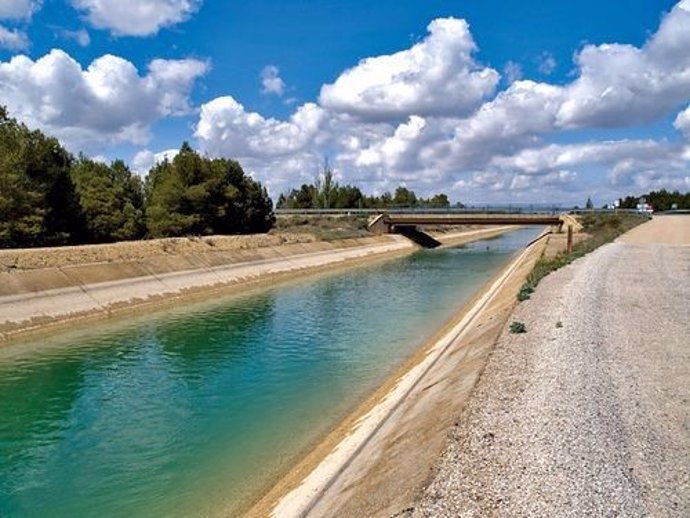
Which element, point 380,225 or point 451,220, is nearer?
point 451,220

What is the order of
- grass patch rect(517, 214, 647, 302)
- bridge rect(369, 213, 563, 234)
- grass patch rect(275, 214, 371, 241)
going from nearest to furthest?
grass patch rect(517, 214, 647, 302)
grass patch rect(275, 214, 371, 241)
bridge rect(369, 213, 563, 234)

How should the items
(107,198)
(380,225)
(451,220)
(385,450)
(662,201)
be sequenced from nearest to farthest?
(385,450) < (107,198) < (451,220) < (380,225) < (662,201)

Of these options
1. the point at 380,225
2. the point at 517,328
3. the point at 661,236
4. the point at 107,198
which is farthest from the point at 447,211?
the point at 517,328

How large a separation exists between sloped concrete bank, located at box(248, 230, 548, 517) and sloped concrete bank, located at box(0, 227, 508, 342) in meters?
20.9

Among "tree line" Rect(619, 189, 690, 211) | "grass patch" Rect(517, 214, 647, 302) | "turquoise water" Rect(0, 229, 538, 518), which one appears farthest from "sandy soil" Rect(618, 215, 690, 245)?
"tree line" Rect(619, 189, 690, 211)

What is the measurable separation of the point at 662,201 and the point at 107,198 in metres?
160

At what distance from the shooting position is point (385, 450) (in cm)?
1120

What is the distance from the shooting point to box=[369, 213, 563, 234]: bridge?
90188 millimetres

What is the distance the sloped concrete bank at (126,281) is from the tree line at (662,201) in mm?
133385

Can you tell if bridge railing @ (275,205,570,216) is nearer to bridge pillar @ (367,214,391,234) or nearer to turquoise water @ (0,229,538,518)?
bridge pillar @ (367,214,391,234)

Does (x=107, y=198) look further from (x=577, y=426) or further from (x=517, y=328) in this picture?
(x=577, y=426)

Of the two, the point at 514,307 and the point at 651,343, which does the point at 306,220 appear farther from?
the point at 651,343

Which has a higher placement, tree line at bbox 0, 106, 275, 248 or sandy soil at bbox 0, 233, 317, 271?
tree line at bbox 0, 106, 275, 248

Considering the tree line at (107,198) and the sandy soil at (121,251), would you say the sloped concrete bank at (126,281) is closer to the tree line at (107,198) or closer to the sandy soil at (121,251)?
the sandy soil at (121,251)
